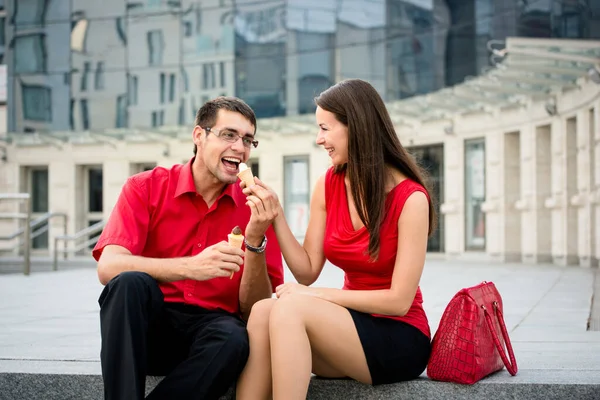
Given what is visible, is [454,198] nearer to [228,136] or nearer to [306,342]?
[228,136]

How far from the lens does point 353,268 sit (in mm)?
3740

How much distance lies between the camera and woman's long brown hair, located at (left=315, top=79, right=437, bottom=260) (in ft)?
12.0

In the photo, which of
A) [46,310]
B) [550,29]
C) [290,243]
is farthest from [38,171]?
[290,243]

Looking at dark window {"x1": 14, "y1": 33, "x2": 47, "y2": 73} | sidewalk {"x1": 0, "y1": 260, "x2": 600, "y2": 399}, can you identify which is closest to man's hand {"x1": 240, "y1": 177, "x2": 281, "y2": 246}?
sidewalk {"x1": 0, "y1": 260, "x2": 600, "y2": 399}

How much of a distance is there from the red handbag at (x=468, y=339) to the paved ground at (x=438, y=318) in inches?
8.2

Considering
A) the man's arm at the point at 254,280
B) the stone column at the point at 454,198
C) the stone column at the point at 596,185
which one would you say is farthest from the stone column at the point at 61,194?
the man's arm at the point at 254,280

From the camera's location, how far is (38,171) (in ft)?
85.6

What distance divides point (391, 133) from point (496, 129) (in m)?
16.0

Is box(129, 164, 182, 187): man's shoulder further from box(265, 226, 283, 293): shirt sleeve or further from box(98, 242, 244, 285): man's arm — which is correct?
box(265, 226, 283, 293): shirt sleeve

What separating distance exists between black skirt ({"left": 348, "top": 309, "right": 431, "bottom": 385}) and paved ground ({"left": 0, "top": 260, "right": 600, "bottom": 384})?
0.43 metres

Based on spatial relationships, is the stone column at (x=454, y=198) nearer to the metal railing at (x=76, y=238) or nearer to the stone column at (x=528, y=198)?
the stone column at (x=528, y=198)

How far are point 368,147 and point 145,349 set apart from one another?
1247mm

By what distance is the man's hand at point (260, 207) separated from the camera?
362cm

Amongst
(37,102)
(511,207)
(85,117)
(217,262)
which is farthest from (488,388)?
(37,102)
